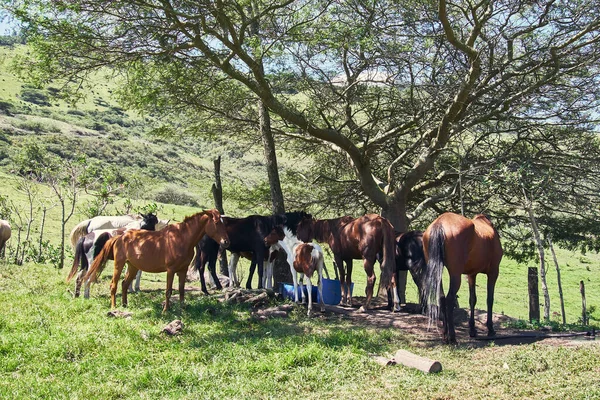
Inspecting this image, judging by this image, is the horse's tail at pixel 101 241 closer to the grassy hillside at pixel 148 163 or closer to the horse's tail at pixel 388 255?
the grassy hillside at pixel 148 163

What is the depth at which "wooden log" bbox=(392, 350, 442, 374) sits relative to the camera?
7.10 m

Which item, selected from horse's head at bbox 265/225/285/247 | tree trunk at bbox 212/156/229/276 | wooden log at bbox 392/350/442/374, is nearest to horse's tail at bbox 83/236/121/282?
horse's head at bbox 265/225/285/247

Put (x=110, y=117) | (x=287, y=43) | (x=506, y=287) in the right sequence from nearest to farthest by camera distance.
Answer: (x=287, y=43) < (x=506, y=287) < (x=110, y=117)

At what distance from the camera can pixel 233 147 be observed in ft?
60.3

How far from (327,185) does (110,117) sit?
7456cm

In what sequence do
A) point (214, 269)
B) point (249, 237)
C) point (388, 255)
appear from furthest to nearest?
1. point (214, 269)
2. point (249, 237)
3. point (388, 255)

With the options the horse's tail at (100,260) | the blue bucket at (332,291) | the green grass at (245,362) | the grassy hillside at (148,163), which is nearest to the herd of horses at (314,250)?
the horse's tail at (100,260)

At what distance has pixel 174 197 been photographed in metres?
47.8

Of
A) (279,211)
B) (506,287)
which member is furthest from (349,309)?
(506,287)

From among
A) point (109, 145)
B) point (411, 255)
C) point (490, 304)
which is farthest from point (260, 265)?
point (109, 145)

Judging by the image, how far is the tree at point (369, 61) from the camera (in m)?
11.4

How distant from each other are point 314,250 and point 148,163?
58221mm

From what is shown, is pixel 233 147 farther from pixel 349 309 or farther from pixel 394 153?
pixel 349 309

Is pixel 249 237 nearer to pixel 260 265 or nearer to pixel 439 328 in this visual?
pixel 260 265
